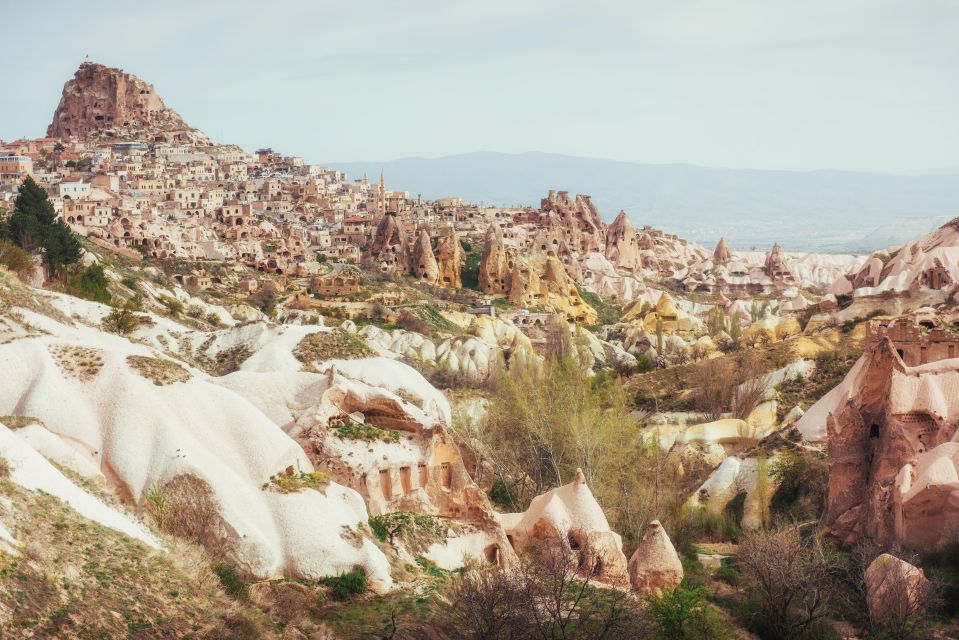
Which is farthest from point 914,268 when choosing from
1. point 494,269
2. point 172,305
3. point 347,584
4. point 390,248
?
point 347,584

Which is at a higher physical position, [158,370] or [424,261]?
[158,370]

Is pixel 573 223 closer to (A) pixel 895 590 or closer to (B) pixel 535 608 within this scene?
(A) pixel 895 590

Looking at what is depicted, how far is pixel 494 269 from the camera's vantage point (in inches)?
3290

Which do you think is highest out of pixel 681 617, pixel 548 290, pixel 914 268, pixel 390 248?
pixel 914 268

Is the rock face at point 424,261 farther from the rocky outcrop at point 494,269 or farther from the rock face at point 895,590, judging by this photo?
the rock face at point 895,590

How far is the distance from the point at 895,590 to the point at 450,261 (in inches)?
2612

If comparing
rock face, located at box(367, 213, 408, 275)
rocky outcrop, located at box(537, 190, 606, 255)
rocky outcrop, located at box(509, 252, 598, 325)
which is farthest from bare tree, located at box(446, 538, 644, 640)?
rocky outcrop, located at box(537, 190, 606, 255)

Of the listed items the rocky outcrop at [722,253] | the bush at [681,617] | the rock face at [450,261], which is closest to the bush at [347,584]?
the bush at [681,617]

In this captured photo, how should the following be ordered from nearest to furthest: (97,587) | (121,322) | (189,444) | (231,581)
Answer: (97,587) → (231,581) → (189,444) → (121,322)

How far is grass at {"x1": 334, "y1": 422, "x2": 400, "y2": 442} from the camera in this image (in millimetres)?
20641

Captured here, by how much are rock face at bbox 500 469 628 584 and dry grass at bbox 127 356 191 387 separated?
7327mm

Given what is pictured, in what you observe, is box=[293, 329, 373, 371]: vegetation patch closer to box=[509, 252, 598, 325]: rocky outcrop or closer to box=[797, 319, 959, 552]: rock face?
box=[797, 319, 959, 552]: rock face

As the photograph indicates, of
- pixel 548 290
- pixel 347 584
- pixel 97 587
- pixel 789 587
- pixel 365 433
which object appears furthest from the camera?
pixel 548 290

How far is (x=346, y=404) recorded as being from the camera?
21781mm
